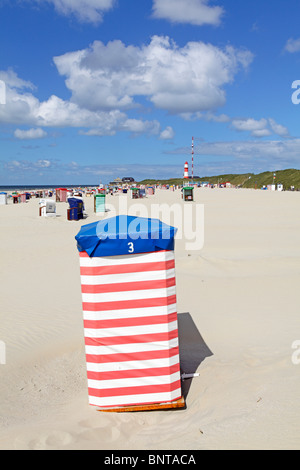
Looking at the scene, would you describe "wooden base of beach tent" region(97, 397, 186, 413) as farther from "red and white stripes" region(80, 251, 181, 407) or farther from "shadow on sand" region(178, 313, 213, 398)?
"shadow on sand" region(178, 313, 213, 398)

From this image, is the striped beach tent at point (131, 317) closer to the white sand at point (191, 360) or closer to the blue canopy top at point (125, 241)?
the blue canopy top at point (125, 241)

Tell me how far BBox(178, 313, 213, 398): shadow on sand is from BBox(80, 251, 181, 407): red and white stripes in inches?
24.4

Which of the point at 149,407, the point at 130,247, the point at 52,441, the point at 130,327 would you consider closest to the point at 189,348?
the point at 149,407

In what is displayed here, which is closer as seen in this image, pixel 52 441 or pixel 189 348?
pixel 52 441

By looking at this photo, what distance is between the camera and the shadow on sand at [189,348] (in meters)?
4.76

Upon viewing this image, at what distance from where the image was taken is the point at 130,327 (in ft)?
12.7

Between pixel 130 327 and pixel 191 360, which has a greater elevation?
pixel 130 327

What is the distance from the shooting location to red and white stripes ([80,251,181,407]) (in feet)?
12.5

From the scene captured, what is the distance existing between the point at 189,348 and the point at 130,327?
6.98ft

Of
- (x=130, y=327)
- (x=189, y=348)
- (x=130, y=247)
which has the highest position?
(x=130, y=247)

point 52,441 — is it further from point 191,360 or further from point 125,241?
point 191,360

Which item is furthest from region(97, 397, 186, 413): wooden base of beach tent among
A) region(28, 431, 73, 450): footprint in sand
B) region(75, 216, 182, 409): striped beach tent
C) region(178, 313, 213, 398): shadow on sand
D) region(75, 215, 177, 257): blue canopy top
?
region(75, 215, 177, 257): blue canopy top
